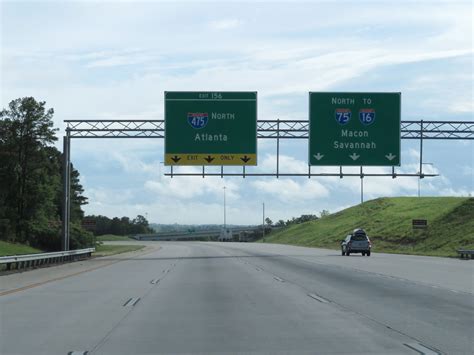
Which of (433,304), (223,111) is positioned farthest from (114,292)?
(223,111)

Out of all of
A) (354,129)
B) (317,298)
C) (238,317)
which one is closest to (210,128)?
(354,129)

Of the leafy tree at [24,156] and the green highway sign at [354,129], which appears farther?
the leafy tree at [24,156]

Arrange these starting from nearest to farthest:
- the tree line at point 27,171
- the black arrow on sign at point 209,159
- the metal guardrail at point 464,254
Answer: the black arrow on sign at point 209,159
the metal guardrail at point 464,254
the tree line at point 27,171

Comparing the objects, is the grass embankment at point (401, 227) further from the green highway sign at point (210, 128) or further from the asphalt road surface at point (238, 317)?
the asphalt road surface at point (238, 317)

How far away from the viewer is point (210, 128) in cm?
4125

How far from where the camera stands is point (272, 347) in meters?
10.7

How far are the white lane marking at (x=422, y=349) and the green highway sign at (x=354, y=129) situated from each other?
1223 inches

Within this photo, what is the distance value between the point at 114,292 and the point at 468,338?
1155 cm

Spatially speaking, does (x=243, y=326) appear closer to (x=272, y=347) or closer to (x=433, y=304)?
(x=272, y=347)

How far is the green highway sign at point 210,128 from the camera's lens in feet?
135

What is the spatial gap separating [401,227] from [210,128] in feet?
169

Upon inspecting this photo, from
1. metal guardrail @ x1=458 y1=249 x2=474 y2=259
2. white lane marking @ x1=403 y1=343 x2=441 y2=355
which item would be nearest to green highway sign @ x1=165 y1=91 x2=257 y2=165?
metal guardrail @ x1=458 y1=249 x2=474 y2=259

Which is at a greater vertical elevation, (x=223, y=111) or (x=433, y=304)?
(x=223, y=111)

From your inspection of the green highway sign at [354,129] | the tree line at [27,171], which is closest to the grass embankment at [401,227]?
the green highway sign at [354,129]
